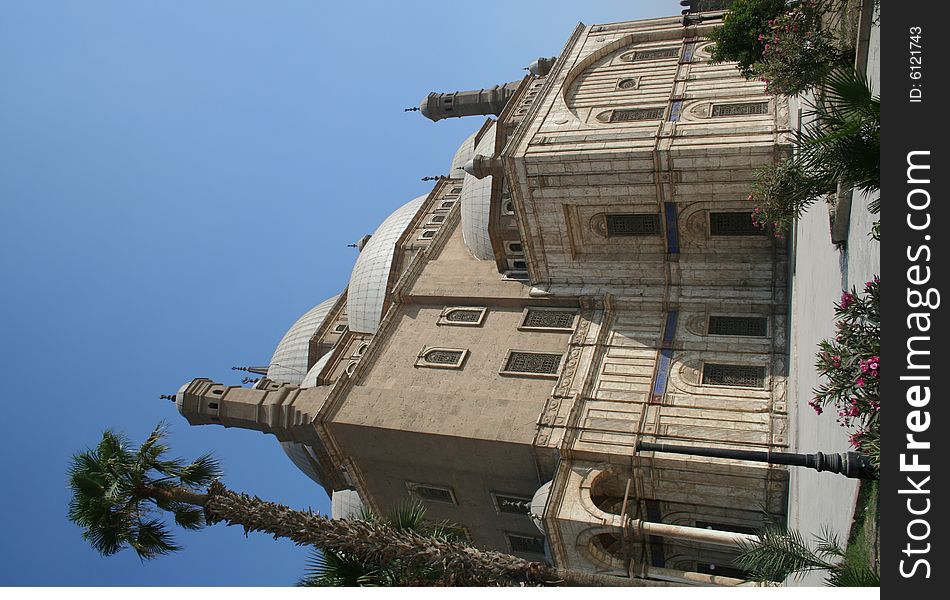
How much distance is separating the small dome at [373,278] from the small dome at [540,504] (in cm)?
1185

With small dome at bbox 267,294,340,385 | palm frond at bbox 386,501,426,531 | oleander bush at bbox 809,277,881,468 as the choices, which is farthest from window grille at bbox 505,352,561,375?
small dome at bbox 267,294,340,385

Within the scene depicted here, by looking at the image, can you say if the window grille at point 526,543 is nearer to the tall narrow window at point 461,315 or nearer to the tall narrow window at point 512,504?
the tall narrow window at point 512,504

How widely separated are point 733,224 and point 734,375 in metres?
4.28

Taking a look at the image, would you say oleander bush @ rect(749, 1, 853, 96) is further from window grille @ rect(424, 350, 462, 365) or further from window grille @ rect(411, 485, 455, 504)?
window grille @ rect(411, 485, 455, 504)

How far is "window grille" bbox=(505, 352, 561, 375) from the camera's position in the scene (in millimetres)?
18969

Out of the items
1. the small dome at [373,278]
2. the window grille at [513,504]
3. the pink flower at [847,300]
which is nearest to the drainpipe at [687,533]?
the window grille at [513,504]

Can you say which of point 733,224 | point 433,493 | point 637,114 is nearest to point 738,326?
point 733,224

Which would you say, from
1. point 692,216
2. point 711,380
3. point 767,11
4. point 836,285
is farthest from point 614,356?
point 767,11

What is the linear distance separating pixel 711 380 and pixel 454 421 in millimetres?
6962

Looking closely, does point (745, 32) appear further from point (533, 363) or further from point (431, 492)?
point (431, 492)

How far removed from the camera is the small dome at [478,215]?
939 inches

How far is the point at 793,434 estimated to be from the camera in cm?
1501

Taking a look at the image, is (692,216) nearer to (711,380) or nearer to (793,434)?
(711,380)
